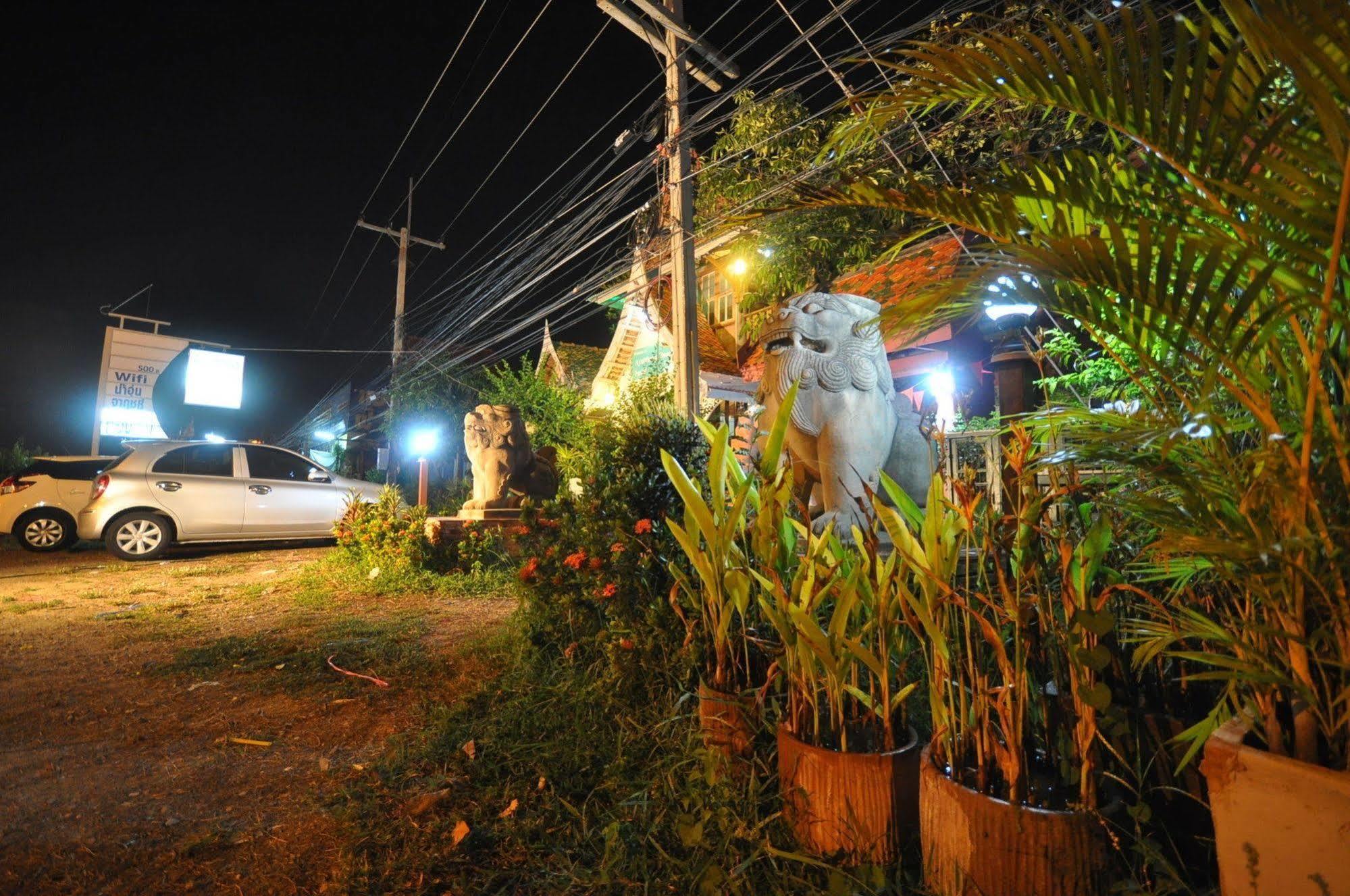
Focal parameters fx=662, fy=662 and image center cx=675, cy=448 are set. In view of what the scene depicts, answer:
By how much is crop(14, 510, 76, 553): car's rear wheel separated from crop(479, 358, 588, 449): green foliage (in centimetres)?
667

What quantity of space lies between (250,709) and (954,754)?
10.1 ft

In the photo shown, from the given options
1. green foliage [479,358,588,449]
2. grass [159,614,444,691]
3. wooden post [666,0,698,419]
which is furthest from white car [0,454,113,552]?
wooden post [666,0,698,419]

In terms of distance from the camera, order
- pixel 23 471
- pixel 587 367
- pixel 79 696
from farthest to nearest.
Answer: pixel 587 367 < pixel 23 471 < pixel 79 696

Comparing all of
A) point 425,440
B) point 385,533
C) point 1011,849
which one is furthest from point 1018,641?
point 425,440

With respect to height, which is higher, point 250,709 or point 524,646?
point 524,646

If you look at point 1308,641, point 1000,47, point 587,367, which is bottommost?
point 1308,641

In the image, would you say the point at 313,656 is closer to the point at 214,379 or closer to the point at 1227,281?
the point at 1227,281

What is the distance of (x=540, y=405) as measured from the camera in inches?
523

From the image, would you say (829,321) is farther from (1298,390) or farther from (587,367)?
(587,367)

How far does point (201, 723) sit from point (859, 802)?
9.45ft

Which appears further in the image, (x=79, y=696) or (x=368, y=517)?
(x=368, y=517)

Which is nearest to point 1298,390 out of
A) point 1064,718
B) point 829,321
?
point 1064,718

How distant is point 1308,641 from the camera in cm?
108

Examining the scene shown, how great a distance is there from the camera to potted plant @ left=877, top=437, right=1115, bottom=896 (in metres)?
1.22
